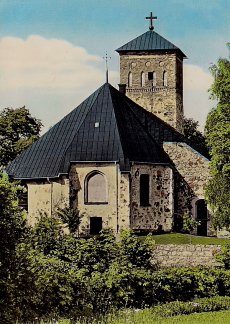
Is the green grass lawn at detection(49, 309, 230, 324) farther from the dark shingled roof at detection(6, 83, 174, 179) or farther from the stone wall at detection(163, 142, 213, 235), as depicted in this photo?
the stone wall at detection(163, 142, 213, 235)

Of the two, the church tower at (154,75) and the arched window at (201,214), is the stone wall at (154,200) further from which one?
the church tower at (154,75)

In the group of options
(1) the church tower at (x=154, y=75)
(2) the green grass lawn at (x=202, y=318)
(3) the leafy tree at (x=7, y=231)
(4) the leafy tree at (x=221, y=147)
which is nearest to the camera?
(3) the leafy tree at (x=7, y=231)

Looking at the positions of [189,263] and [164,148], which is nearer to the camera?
[189,263]

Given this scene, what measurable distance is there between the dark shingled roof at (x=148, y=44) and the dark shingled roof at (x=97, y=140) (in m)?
7.36

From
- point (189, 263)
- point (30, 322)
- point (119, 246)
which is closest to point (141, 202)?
point (189, 263)

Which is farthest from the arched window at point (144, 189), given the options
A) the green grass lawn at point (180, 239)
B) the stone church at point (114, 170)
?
the green grass lawn at point (180, 239)

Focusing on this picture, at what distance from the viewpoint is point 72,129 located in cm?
4525

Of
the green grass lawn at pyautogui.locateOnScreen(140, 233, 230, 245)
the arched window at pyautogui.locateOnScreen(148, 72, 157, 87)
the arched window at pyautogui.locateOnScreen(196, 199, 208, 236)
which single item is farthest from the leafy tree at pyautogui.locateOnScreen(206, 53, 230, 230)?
the arched window at pyautogui.locateOnScreen(148, 72, 157, 87)

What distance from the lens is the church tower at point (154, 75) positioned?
176ft

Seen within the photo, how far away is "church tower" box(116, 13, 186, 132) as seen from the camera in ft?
176

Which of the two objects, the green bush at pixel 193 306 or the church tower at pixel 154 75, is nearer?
the green bush at pixel 193 306

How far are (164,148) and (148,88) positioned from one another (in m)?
8.69

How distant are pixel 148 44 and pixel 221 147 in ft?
→ 63.6

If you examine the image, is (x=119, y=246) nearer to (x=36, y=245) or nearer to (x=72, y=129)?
(x=36, y=245)
